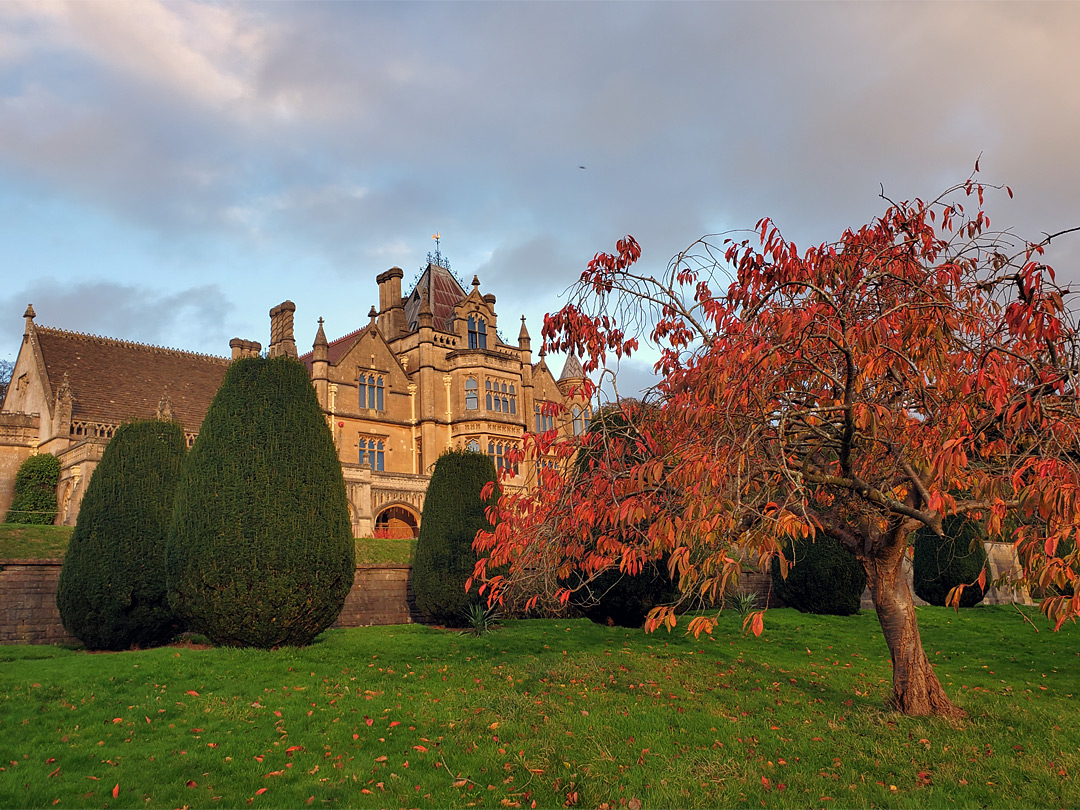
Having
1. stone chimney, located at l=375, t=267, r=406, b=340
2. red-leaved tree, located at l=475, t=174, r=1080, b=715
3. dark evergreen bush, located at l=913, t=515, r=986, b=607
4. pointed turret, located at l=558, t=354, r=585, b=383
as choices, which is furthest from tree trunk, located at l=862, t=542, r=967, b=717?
pointed turret, located at l=558, t=354, r=585, b=383

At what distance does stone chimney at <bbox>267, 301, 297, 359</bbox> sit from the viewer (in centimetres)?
3669

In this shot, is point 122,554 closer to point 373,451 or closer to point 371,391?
point 373,451

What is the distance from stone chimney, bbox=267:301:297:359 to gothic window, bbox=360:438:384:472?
5494mm

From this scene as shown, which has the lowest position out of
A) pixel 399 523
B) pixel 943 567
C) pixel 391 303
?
pixel 943 567

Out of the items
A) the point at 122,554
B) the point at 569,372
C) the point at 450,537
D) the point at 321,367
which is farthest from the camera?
the point at 569,372

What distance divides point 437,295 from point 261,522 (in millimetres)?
33159

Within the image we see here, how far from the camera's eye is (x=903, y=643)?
903cm

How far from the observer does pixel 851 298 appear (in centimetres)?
765

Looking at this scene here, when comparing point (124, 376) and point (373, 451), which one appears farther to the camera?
point (373, 451)

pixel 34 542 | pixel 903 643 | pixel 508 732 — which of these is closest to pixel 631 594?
pixel 903 643

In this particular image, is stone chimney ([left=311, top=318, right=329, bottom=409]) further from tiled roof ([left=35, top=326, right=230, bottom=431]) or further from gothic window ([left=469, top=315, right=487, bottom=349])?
gothic window ([left=469, top=315, right=487, bottom=349])

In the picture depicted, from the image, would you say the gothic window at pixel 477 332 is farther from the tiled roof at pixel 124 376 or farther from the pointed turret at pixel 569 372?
the tiled roof at pixel 124 376

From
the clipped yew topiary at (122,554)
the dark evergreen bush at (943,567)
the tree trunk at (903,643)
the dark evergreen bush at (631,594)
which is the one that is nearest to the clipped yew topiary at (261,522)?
the clipped yew topiary at (122,554)

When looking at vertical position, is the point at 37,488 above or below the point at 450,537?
above
